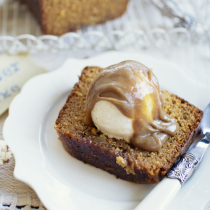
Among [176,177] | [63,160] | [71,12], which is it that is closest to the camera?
[176,177]

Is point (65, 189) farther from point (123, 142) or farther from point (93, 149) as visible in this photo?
point (123, 142)

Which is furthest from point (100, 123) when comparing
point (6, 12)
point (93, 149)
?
point (6, 12)

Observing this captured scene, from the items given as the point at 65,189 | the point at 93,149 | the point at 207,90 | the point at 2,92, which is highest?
the point at 207,90

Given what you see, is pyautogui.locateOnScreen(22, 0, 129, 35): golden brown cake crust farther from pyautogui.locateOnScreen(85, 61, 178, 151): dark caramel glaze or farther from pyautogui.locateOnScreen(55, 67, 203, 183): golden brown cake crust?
pyautogui.locateOnScreen(85, 61, 178, 151): dark caramel glaze

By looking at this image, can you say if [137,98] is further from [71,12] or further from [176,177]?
[71,12]

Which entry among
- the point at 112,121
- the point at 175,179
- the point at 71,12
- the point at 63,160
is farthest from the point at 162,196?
the point at 71,12

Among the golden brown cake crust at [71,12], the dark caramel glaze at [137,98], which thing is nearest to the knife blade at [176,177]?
the dark caramel glaze at [137,98]
